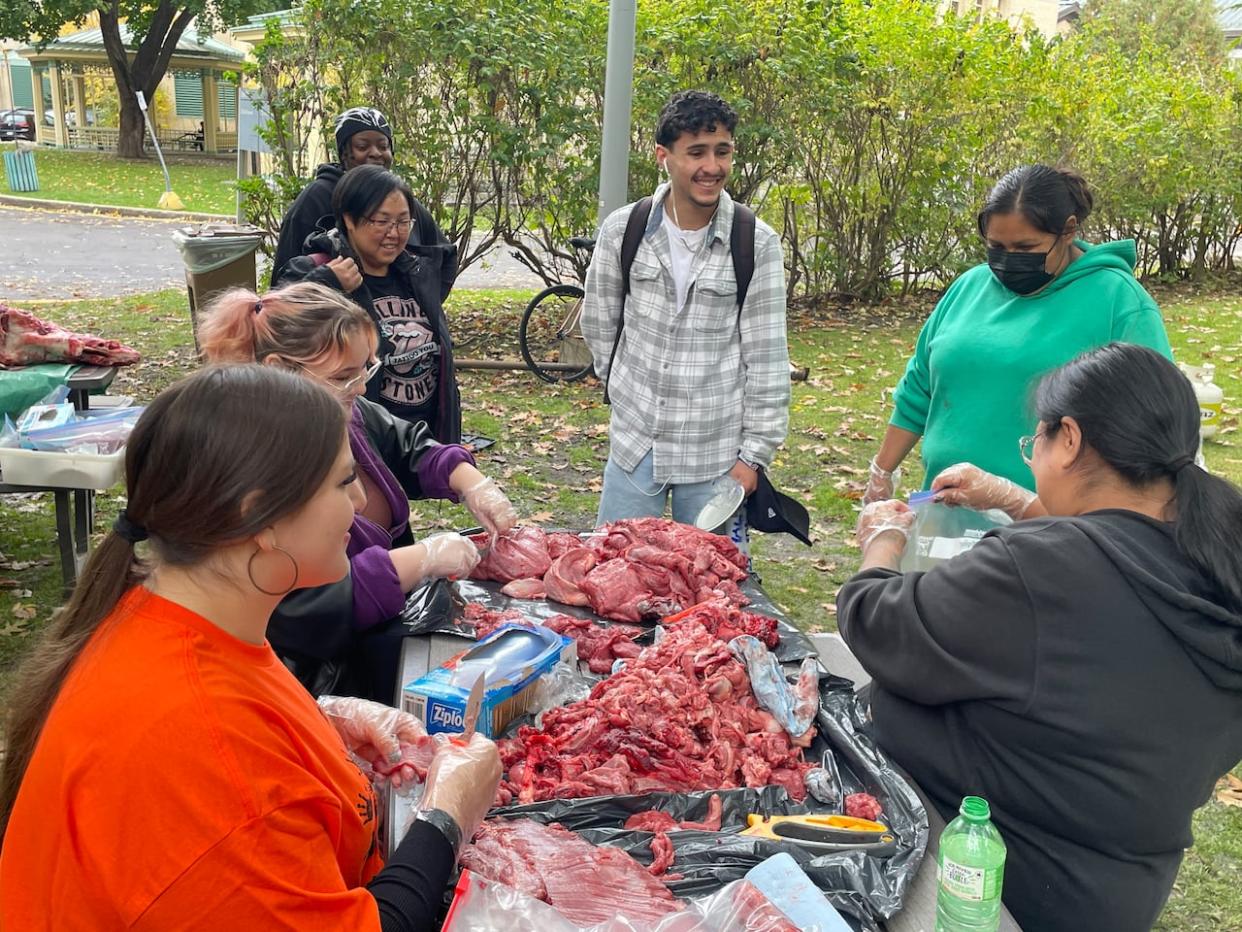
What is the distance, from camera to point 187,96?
40938 mm

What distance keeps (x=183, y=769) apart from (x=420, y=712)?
980mm

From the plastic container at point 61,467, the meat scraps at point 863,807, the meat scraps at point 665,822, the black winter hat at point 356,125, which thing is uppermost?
the black winter hat at point 356,125

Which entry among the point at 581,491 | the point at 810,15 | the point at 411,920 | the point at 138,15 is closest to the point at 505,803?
the point at 411,920

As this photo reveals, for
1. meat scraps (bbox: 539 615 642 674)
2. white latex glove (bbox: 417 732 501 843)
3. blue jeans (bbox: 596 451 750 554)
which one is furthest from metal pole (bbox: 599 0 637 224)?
white latex glove (bbox: 417 732 501 843)

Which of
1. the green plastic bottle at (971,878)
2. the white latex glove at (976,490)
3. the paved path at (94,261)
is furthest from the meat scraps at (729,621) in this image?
the paved path at (94,261)

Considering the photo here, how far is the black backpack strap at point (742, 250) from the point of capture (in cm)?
382

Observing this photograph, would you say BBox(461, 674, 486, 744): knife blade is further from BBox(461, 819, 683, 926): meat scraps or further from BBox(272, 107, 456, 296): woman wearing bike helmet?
BBox(272, 107, 456, 296): woman wearing bike helmet

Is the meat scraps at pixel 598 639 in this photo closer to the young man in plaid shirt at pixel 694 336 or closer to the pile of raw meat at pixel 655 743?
the pile of raw meat at pixel 655 743

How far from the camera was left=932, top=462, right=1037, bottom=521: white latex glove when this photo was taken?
301 cm

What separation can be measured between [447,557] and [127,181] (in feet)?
89.2

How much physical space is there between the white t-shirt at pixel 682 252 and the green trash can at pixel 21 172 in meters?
23.2

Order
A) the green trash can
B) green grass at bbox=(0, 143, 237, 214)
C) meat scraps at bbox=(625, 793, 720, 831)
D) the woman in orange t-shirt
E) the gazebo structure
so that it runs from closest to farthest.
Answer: the woman in orange t-shirt < meat scraps at bbox=(625, 793, 720, 831) < the green trash can < green grass at bbox=(0, 143, 237, 214) < the gazebo structure

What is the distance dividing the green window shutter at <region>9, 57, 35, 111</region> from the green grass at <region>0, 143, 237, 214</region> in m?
16.1

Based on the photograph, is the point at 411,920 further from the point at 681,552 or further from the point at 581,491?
the point at 581,491
